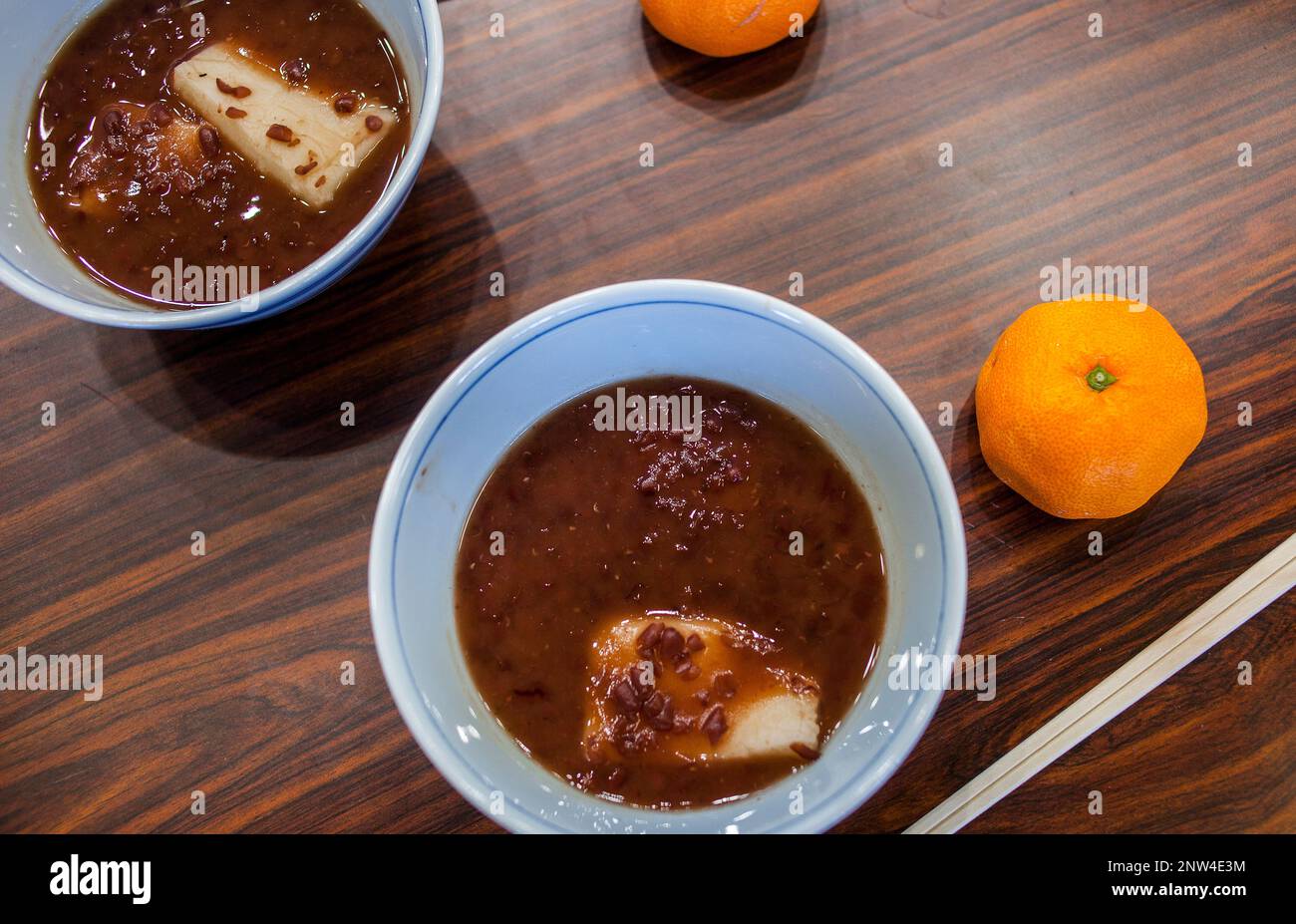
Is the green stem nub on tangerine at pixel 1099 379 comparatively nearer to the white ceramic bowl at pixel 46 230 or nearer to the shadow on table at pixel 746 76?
the shadow on table at pixel 746 76

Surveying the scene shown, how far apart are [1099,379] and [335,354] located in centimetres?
127

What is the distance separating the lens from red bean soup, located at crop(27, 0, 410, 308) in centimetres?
161

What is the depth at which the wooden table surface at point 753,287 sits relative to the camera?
5.41ft

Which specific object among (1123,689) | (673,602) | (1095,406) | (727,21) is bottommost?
(1123,689)

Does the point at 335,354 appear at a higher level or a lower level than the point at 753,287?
lower

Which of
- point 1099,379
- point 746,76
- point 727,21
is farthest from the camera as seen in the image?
point 746,76

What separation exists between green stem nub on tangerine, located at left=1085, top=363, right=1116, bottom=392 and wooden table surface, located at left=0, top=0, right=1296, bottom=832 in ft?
0.84

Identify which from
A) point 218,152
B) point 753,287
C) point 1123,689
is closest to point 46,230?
point 218,152

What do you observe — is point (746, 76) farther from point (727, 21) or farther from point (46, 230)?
point (46, 230)

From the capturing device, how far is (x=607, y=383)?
61.1 inches

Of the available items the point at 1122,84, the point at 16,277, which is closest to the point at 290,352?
the point at 16,277

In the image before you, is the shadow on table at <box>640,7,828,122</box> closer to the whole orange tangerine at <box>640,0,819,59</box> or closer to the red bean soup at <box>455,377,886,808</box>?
the whole orange tangerine at <box>640,0,819,59</box>

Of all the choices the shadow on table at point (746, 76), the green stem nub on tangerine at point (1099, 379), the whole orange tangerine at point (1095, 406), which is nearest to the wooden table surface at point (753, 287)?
the shadow on table at point (746, 76)

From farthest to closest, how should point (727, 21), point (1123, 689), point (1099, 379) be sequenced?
point (727, 21), point (1123, 689), point (1099, 379)
